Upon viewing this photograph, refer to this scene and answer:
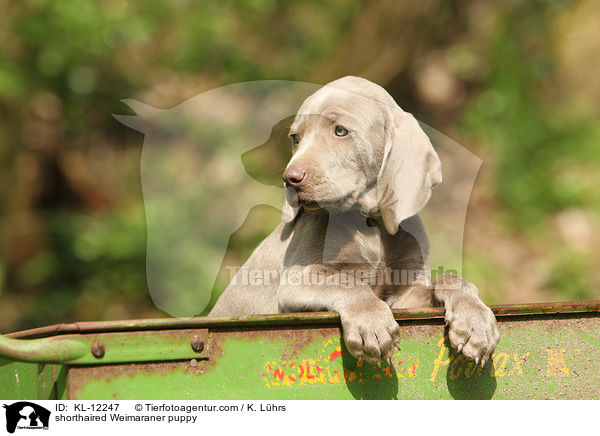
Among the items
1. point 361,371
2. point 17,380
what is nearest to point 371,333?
point 361,371

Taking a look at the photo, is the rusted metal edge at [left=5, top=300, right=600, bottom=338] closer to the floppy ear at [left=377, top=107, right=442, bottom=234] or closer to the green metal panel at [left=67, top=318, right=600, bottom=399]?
the green metal panel at [left=67, top=318, right=600, bottom=399]

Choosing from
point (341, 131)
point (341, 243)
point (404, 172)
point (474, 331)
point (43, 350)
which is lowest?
point (43, 350)

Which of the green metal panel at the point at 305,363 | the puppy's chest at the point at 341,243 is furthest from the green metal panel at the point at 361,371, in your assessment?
the puppy's chest at the point at 341,243

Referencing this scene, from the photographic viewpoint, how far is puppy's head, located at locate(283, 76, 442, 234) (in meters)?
2.71

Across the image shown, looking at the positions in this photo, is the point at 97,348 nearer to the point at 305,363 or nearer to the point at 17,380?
the point at 17,380

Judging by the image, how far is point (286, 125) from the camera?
3.40 m

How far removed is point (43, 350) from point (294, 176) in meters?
1.10

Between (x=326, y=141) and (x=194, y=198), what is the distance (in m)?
4.13

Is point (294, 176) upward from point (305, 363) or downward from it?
upward

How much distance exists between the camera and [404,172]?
110 inches

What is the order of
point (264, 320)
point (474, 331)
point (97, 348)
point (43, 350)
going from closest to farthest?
point (43, 350), point (97, 348), point (264, 320), point (474, 331)

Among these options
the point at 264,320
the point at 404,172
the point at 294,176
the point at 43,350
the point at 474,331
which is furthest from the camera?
the point at 404,172

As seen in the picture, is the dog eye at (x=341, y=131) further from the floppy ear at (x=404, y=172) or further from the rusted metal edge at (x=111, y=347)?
the rusted metal edge at (x=111, y=347)

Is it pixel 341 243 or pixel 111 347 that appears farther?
pixel 341 243
